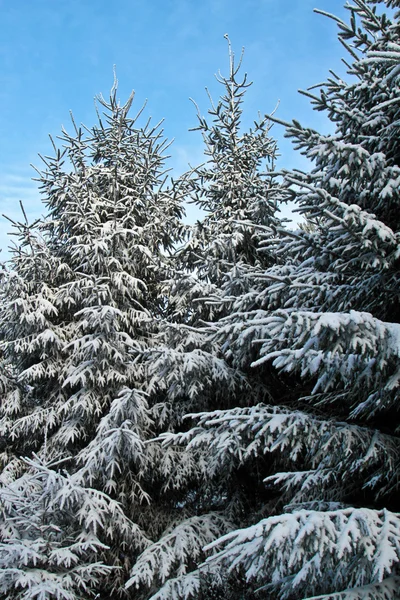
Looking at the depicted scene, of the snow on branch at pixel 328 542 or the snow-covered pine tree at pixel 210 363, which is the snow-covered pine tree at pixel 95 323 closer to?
the snow-covered pine tree at pixel 210 363

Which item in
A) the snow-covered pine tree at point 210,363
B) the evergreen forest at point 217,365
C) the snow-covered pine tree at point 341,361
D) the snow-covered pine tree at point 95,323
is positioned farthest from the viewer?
the snow-covered pine tree at point 95,323

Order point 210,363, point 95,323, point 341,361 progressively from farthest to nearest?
point 95,323 < point 210,363 < point 341,361

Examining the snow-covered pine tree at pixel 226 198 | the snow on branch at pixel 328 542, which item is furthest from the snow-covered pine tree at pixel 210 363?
the snow on branch at pixel 328 542

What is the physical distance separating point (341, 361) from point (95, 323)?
173 inches

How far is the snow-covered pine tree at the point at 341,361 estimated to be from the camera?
2684mm

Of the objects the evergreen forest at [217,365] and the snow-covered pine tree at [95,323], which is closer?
the evergreen forest at [217,365]

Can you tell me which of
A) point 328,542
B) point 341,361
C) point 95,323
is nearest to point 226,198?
point 95,323

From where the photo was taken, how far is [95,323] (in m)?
6.81

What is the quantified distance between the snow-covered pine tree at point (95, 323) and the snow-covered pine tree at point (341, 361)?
182cm

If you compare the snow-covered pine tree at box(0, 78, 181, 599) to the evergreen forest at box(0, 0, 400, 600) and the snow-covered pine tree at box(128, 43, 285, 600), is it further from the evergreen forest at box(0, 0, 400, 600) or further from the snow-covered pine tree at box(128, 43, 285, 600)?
the snow-covered pine tree at box(128, 43, 285, 600)

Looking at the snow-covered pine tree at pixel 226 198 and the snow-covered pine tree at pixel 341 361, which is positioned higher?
the snow-covered pine tree at pixel 226 198

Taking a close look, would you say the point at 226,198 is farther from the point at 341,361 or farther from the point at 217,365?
the point at 341,361

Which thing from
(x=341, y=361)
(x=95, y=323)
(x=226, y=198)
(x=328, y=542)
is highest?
(x=226, y=198)

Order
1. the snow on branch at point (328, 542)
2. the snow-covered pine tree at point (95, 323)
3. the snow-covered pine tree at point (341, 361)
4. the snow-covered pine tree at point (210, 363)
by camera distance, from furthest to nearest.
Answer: the snow-covered pine tree at point (95, 323) < the snow-covered pine tree at point (210, 363) < the snow-covered pine tree at point (341, 361) < the snow on branch at point (328, 542)
